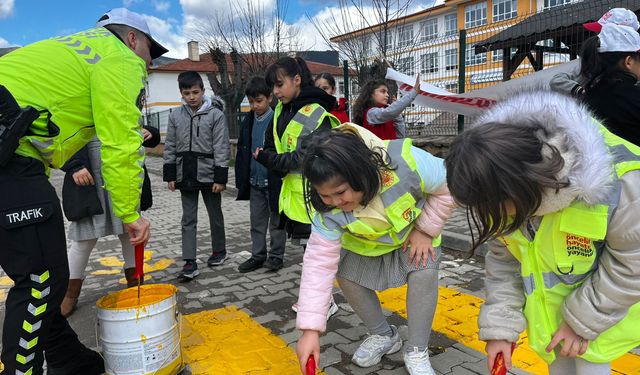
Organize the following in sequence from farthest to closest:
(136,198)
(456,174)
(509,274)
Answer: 1. (136,198)
2. (509,274)
3. (456,174)

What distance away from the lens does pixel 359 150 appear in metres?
2.21

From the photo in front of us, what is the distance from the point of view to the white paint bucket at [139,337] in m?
2.42

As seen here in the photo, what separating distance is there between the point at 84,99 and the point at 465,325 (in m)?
2.56

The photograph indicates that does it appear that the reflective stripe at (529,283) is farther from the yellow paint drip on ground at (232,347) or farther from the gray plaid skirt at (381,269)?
the yellow paint drip on ground at (232,347)

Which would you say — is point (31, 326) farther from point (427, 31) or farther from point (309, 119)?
point (427, 31)

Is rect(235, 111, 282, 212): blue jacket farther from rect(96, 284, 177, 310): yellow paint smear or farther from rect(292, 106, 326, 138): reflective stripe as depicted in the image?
rect(96, 284, 177, 310): yellow paint smear

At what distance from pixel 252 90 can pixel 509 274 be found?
10.8ft

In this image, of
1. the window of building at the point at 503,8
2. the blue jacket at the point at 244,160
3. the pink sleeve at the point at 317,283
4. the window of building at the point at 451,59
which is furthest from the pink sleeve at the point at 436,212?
the window of building at the point at 503,8

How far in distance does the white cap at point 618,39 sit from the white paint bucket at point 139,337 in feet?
8.84

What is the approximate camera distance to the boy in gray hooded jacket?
4547 millimetres

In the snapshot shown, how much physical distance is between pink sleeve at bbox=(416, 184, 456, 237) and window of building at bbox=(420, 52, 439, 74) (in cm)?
620

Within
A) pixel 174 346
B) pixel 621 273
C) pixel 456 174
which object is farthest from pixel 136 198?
pixel 621 273

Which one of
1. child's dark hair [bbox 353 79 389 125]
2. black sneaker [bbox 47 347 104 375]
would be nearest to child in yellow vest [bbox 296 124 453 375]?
black sneaker [bbox 47 347 104 375]

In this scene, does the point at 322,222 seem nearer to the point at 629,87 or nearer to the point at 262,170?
the point at 629,87
